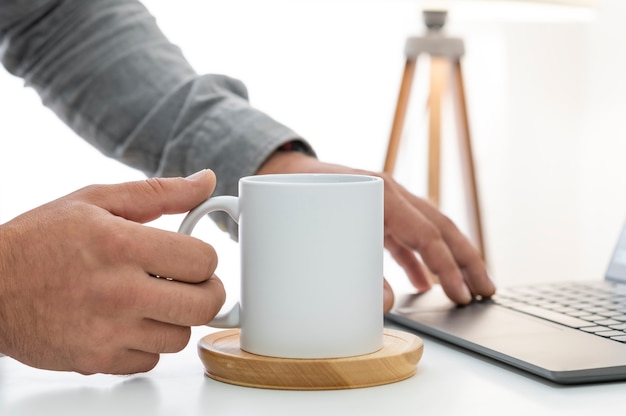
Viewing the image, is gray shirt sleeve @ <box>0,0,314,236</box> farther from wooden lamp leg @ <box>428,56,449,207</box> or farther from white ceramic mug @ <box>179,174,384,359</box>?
wooden lamp leg @ <box>428,56,449,207</box>

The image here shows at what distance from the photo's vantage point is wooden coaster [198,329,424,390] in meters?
0.62

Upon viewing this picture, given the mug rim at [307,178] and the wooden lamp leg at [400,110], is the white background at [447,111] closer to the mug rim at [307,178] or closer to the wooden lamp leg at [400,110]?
the wooden lamp leg at [400,110]

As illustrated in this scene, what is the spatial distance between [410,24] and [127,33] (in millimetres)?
1446

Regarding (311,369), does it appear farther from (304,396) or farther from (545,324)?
(545,324)

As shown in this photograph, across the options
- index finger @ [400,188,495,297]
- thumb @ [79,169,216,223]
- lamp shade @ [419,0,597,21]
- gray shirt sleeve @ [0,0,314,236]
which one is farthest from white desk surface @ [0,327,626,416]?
lamp shade @ [419,0,597,21]

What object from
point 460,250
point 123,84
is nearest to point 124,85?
point 123,84

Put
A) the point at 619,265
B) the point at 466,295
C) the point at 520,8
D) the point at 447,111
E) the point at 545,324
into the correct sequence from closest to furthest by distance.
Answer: the point at 545,324 → the point at 466,295 → the point at 619,265 → the point at 520,8 → the point at 447,111

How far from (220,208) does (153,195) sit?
0.05 m

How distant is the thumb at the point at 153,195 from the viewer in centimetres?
66

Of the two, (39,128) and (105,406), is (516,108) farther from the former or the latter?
(105,406)

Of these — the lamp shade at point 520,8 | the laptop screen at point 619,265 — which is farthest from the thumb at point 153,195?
the lamp shade at point 520,8

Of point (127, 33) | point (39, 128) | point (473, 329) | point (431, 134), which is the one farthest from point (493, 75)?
point (473, 329)

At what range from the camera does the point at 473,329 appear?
0.77 m

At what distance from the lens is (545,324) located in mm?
783
